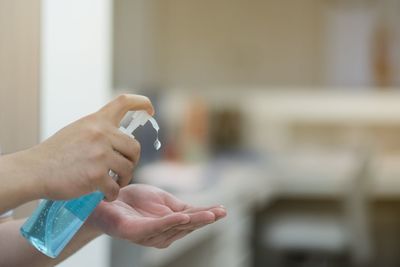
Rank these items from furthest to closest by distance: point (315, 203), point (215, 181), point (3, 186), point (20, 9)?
point (315, 203)
point (215, 181)
point (20, 9)
point (3, 186)

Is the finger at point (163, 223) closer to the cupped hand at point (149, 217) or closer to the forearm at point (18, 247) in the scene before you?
the cupped hand at point (149, 217)

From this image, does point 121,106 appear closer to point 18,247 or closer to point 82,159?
point 82,159

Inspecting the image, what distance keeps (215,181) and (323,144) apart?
5.31 feet

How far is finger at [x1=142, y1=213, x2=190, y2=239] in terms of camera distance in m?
0.62

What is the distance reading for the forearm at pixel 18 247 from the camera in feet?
2.36

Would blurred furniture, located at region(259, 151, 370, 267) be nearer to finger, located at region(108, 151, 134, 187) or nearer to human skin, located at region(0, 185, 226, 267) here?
human skin, located at region(0, 185, 226, 267)

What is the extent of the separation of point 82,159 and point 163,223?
116 millimetres

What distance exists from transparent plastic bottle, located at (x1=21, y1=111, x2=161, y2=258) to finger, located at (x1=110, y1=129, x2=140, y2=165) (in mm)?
52

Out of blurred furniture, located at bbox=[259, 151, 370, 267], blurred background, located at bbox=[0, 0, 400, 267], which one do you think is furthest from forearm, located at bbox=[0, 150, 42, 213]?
blurred furniture, located at bbox=[259, 151, 370, 267]

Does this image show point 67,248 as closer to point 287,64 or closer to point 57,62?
point 57,62

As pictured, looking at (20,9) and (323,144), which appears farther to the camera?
(323,144)

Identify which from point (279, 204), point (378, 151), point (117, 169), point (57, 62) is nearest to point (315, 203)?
point (279, 204)

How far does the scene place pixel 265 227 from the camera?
388cm

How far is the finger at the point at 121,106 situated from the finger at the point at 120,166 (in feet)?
0.11
